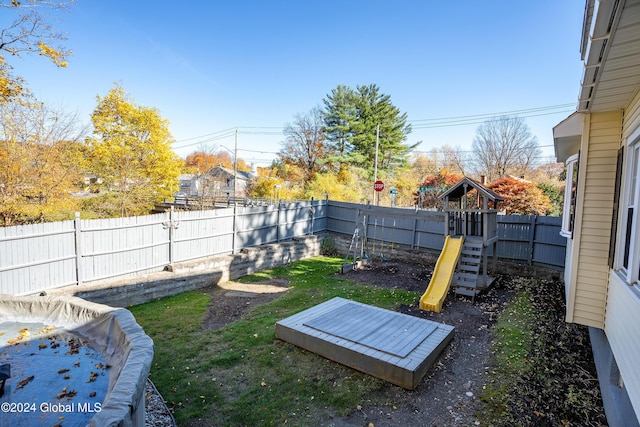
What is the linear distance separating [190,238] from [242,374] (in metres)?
5.17

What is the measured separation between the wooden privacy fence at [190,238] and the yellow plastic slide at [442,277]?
1.35 m

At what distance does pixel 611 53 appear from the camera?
249 cm

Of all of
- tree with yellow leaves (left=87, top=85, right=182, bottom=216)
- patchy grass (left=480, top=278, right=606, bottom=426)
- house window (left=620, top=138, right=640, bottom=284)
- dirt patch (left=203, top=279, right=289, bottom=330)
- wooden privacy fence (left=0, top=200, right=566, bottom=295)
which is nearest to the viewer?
house window (left=620, top=138, right=640, bottom=284)

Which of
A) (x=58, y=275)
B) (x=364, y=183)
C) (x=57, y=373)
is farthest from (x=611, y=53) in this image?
(x=364, y=183)

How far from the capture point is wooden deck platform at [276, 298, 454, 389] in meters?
4.10

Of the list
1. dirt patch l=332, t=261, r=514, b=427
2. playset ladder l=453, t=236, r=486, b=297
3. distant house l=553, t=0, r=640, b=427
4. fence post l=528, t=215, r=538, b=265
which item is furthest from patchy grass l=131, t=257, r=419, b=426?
fence post l=528, t=215, r=538, b=265

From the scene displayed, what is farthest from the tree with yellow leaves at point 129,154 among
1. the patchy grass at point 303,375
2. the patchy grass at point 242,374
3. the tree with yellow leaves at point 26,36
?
the patchy grass at point 303,375

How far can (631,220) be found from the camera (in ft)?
10.9

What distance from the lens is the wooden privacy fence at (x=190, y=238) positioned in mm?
5762

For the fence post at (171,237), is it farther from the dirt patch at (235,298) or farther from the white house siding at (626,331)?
the white house siding at (626,331)

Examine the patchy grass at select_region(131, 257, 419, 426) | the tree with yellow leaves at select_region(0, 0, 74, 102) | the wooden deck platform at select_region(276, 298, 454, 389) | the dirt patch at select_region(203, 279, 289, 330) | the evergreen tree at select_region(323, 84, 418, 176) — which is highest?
the evergreen tree at select_region(323, 84, 418, 176)

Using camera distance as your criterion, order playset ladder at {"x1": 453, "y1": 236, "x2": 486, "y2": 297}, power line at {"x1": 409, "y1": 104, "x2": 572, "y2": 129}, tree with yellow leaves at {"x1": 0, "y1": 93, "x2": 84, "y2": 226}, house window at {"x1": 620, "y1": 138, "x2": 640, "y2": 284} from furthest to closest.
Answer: power line at {"x1": 409, "y1": 104, "x2": 572, "y2": 129}
tree with yellow leaves at {"x1": 0, "y1": 93, "x2": 84, "y2": 226}
playset ladder at {"x1": 453, "y1": 236, "x2": 486, "y2": 297}
house window at {"x1": 620, "y1": 138, "x2": 640, "y2": 284}

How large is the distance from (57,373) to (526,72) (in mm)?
27253

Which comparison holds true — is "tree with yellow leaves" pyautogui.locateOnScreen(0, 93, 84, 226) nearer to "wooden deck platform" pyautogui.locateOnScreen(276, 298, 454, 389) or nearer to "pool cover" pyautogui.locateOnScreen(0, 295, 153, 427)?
"pool cover" pyautogui.locateOnScreen(0, 295, 153, 427)
